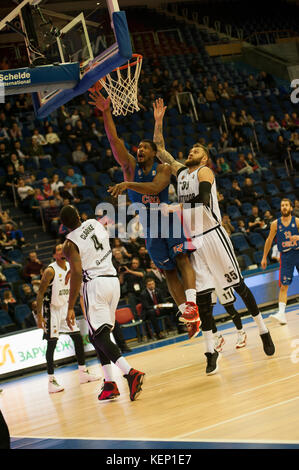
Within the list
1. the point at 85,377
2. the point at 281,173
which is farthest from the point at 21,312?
the point at 281,173

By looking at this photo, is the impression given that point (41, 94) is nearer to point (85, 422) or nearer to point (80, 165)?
point (85, 422)

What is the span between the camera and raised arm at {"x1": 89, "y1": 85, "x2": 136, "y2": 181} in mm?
6637

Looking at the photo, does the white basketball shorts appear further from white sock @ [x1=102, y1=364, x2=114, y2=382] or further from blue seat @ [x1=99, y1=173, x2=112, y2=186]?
blue seat @ [x1=99, y1=173, x2=112, y2=186]

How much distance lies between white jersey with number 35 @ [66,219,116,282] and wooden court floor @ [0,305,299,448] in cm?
133

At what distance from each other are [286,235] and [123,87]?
4.37 meters

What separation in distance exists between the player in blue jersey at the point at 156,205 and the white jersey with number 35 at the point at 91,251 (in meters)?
0.53

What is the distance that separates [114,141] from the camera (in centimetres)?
661

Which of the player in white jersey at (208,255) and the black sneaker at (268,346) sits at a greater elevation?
the player in white jersey at (208,255)

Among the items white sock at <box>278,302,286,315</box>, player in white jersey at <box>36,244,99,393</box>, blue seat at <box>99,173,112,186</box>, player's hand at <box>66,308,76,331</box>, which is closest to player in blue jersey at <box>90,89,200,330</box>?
player's hand at <box>66,308,76,331</box>

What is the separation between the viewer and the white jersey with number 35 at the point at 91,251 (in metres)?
6.55

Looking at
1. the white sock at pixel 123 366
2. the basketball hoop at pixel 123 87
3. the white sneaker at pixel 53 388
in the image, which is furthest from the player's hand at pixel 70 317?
the basketball hoop at pixel 123 87

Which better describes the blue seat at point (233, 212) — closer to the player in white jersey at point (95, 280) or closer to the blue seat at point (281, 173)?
the blue seat at point (281, 173)

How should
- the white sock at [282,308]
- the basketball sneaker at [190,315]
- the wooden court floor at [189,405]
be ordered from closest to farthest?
the wooden court floor at [189,405]
the basketball sneaker at [190,315]
the white sock at [282,308]

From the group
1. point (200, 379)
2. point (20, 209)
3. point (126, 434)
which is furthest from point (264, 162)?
point (126, 434)
